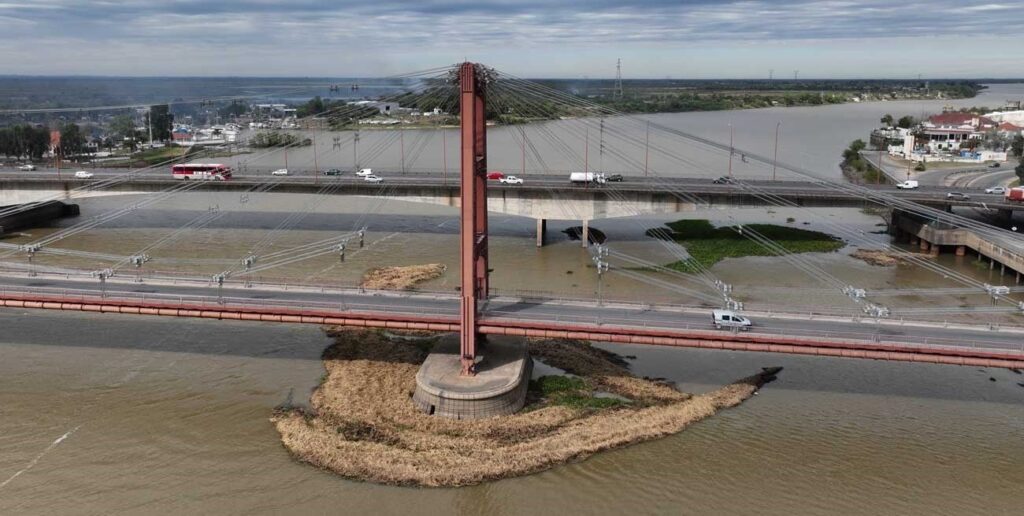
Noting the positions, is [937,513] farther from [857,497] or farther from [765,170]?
[765,170]

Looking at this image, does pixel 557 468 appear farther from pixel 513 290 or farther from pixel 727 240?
pixel 727 240

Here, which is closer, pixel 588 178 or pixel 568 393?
pixel 568 393

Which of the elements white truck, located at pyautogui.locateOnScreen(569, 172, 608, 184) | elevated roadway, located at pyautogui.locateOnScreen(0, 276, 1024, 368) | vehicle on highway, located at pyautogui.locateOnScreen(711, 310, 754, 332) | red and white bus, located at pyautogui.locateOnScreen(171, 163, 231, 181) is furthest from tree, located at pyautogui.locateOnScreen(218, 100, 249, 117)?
vehicle on highway, located at pyautogui.locateOnScreen(711, 310, 754, 332)

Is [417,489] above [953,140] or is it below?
below

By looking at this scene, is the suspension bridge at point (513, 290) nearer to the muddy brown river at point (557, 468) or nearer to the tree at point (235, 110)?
the muddy brown river at point (557, 468)

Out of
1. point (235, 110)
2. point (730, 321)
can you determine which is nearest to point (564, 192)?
point (730, 321)
